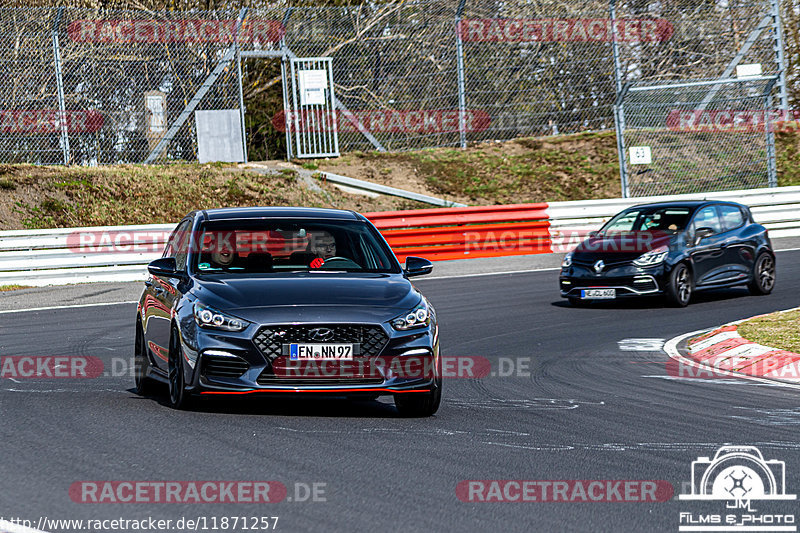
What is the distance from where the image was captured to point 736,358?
1152cm

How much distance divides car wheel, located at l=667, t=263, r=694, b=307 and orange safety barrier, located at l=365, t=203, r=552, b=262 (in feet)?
23.0

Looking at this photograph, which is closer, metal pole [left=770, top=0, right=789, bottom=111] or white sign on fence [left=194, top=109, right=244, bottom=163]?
white sign on fence [left=194, top=109, right=244, bottom=163]

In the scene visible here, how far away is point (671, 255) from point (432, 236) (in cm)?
733

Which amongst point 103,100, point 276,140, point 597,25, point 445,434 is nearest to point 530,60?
point 597,25

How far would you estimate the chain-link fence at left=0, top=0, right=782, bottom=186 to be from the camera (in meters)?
24.9

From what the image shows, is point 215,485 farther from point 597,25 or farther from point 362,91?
point 597,25

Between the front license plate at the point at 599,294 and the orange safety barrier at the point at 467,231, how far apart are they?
6.44 meters

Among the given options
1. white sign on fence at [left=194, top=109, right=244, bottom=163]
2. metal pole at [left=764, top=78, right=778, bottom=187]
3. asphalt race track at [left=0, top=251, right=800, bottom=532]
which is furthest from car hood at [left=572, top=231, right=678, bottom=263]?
white sign on fence at [left=194, top=109, right=244, bottom=163]

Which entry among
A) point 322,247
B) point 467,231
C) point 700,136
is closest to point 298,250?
point 322,247

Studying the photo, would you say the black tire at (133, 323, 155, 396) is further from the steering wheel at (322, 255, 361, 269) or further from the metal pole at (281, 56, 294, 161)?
the metal pole at (281, 56, 294, 161)

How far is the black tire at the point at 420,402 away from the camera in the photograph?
26.4ft

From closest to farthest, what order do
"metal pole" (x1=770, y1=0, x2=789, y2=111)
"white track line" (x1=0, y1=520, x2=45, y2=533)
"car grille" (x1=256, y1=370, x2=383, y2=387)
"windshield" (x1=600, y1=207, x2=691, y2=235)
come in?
1. "white track line" (x1=0, y1=520, x2=45, y2=533)
2. "car grille" (x1=256, y1=370, x2=383, y2=387)
3. "windshield" (x1=600, y1=207, x2=691, y2=235)
4. "metal pole" (x1=770, y1=0, x2=789, y2=111)
